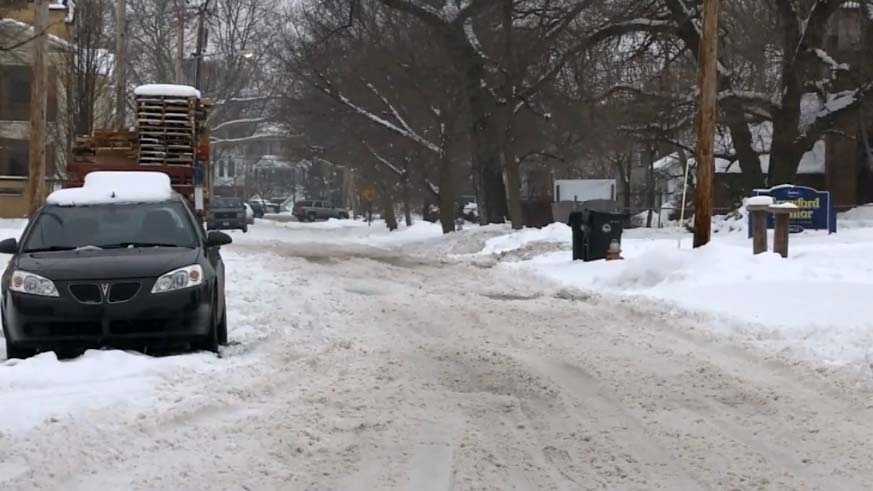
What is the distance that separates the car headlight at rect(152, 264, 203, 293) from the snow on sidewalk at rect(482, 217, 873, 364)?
18.9ft

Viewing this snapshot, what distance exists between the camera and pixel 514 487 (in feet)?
18.3

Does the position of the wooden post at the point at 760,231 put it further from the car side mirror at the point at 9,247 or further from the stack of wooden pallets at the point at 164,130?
the stack of wooden pallets at the point at 164,130

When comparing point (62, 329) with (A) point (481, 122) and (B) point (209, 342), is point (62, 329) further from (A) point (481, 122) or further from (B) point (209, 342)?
(A) point (481, 122)

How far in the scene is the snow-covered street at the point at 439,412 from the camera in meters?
5.80

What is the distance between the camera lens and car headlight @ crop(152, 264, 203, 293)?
28.3ft

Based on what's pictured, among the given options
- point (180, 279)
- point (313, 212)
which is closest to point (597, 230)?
point (180, 279)

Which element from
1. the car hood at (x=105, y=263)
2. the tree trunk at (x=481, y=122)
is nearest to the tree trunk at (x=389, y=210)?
the tree trunk at (x=481, y=122)

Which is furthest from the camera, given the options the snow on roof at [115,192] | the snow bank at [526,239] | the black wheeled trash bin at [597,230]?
the snow bank at [526,239]

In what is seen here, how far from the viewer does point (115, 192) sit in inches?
403

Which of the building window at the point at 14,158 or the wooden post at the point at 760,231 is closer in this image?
the wooden post at the point at 760,231

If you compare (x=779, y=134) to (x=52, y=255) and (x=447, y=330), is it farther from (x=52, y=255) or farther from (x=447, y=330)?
(x=52, y=255)

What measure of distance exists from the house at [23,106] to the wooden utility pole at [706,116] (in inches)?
729

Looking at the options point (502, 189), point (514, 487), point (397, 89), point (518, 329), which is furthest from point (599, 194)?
point (514, 487)

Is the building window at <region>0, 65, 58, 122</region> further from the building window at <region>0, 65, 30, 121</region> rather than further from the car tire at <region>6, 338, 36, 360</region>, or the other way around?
the car tire at <region>6, 338, 36, 360</region>
